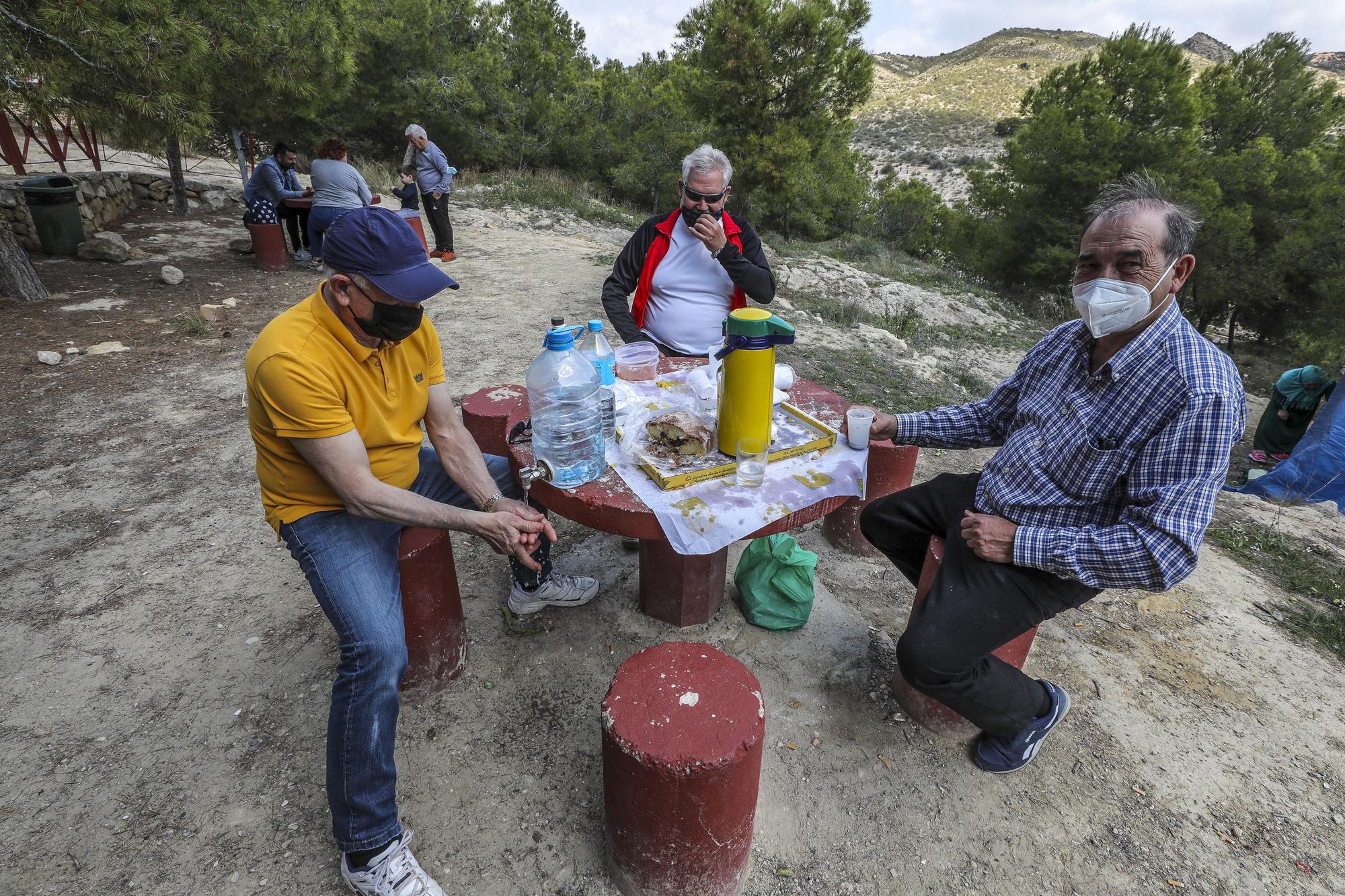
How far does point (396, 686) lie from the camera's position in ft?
6.04

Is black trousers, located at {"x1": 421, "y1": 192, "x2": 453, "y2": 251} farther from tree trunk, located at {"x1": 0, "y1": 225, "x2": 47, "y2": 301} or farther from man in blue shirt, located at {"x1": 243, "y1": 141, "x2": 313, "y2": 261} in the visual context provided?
tree trunk, located at {"x1": 0, "y1": 225, "x2": 47, "y2": 301}

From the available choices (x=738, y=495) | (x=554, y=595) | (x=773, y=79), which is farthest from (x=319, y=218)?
(x=773, y=79)

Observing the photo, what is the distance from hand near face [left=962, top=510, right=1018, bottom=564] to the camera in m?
2.01

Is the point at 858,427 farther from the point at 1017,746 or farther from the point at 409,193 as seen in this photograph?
the point at 409,193

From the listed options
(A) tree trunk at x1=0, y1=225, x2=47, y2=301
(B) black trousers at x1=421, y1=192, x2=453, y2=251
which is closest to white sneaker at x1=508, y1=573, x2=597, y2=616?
(A) tree trunk at x1=0, y1=225, x2=47, y2=301

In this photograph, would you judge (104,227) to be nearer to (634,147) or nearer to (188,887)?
(188,887)

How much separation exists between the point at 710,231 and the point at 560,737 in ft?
8.23

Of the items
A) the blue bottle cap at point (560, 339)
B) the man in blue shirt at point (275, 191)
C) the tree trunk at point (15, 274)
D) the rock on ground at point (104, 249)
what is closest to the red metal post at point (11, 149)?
the rock on ground at point (104, 249)

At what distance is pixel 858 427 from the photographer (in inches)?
89.8

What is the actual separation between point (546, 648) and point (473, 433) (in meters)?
1.13

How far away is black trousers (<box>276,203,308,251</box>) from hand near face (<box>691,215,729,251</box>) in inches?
319

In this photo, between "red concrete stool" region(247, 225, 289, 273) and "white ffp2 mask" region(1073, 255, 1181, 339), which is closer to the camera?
"white ffp2 mask" region(1073, 255, 1181, 339)

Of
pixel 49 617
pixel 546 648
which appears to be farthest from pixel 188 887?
pixel 49 617

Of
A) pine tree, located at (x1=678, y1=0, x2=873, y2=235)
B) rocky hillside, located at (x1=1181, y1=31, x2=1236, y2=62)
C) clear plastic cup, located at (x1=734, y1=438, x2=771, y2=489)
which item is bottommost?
clear plastic cup, located at (x1=734, y1=438, x2=771, y2=489)
